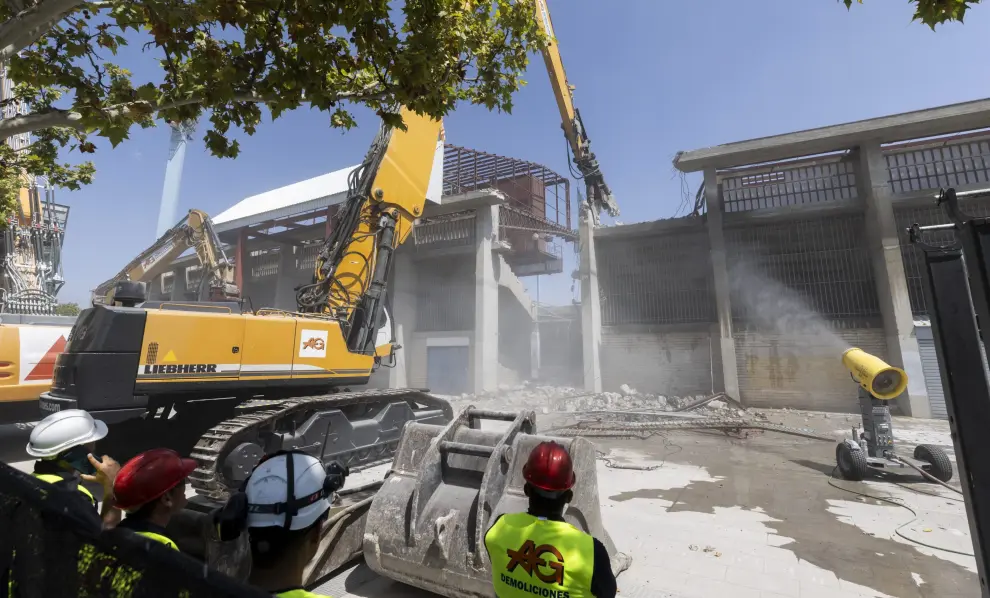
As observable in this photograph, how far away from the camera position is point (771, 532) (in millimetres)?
4789

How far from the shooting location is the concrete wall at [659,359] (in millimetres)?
15703

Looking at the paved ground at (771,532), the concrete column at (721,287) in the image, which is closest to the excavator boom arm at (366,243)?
the paved ground at (771,532)

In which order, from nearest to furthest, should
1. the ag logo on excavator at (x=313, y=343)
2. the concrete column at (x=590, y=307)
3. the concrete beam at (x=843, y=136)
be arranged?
the ag logo on excavator at (x=313, y=343) < the concrete beam at (x=843, y=136) < the concrete column at (x=590, y=307)

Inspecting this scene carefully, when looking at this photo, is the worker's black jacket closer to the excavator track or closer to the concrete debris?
the excavator track

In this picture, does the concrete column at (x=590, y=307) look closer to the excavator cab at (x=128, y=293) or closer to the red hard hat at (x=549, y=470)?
the excavator cab at (x=128, y=293)

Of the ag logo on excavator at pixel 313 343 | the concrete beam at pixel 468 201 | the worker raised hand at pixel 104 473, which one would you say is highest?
the concrete beam at pixel 468 201

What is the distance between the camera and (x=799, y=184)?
15602 mm

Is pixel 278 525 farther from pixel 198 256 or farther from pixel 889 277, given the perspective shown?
pixel 889 277

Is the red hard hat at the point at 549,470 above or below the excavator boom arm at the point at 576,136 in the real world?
below

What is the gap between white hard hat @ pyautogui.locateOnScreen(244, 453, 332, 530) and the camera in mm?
1612

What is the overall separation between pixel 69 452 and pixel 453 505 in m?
2.53

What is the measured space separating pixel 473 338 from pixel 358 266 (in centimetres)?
1178

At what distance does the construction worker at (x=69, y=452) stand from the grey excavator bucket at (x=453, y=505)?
1.74 meters

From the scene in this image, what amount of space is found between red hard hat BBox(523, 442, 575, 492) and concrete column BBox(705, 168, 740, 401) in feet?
48.3
